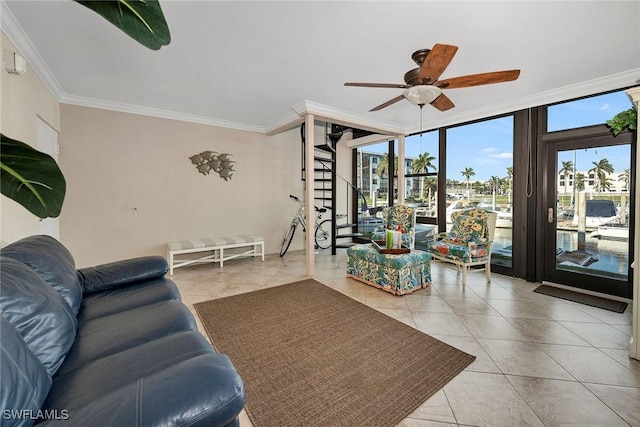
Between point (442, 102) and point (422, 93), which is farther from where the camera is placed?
point (442, 102)

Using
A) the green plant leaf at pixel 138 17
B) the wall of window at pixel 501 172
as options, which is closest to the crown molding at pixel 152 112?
the wall of window at pixel 501 172

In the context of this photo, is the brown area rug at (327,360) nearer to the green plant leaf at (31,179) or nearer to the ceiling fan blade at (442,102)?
the green plant leaf at (31,179)

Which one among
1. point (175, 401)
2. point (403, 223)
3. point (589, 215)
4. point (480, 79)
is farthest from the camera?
point (403, 223)

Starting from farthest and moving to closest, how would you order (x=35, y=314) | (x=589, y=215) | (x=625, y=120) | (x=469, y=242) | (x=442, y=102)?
(x=469, y=242)
(x=589, y=215)
(x=442, y=102)
(x=625, y=120)
(x=35, y=314)

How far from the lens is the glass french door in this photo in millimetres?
3221

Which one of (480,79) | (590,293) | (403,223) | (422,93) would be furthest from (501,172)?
(422,93)

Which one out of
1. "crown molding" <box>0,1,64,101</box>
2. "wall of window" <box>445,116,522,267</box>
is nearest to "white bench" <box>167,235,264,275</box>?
"crown molding" <box>0,1,64,101</box>

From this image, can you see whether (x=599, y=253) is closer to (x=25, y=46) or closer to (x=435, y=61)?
(x=435, y=61)

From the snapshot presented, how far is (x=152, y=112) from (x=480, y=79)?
4.58 metres

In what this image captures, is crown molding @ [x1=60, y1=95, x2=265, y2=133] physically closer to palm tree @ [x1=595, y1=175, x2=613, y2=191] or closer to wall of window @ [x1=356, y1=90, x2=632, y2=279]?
wall of window @ [x1=356, y1=90, x2=632, y2=279]

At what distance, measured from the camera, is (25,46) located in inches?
95.5

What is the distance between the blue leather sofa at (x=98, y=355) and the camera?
0.77m

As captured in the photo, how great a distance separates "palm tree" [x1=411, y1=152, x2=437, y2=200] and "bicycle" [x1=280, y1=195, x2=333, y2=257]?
2.11 metres

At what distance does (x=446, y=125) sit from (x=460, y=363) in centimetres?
411
